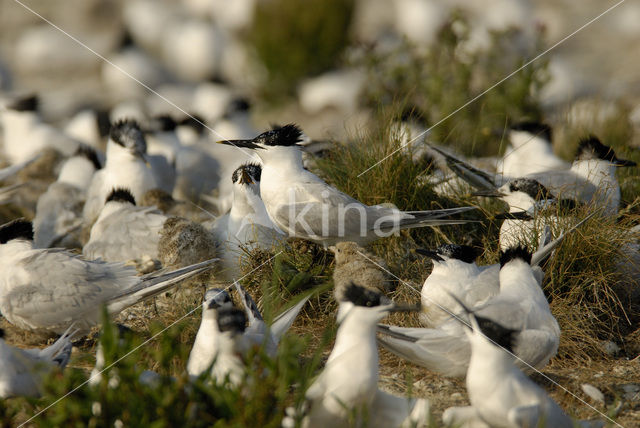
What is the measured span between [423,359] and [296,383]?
0.67 meters

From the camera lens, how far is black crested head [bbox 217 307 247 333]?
9.84 ft

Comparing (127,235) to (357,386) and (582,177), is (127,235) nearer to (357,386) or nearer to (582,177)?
(357,386)

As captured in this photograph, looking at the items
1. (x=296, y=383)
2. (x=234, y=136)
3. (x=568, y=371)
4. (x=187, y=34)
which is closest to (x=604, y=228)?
(x=568, y=371)

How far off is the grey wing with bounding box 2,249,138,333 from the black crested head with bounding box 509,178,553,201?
2.45m

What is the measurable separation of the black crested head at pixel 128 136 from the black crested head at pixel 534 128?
3.40 metres

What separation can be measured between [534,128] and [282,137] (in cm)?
335

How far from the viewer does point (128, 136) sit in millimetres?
6238


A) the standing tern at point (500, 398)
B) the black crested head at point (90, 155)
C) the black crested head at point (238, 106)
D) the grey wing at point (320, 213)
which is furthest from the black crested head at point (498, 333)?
the black crested head at point (238, 106)

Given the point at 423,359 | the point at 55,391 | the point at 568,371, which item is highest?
the point at 55,391

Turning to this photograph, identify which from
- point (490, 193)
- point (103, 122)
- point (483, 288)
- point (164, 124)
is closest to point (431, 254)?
point (483, 288)

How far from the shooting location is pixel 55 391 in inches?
104

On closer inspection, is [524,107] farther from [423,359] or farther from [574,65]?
[574,65]

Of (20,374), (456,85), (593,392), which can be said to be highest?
(456,85)

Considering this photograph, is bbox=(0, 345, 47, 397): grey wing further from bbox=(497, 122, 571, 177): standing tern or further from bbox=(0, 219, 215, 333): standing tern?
bbox=(497, 122, 571, 177): standing tern
